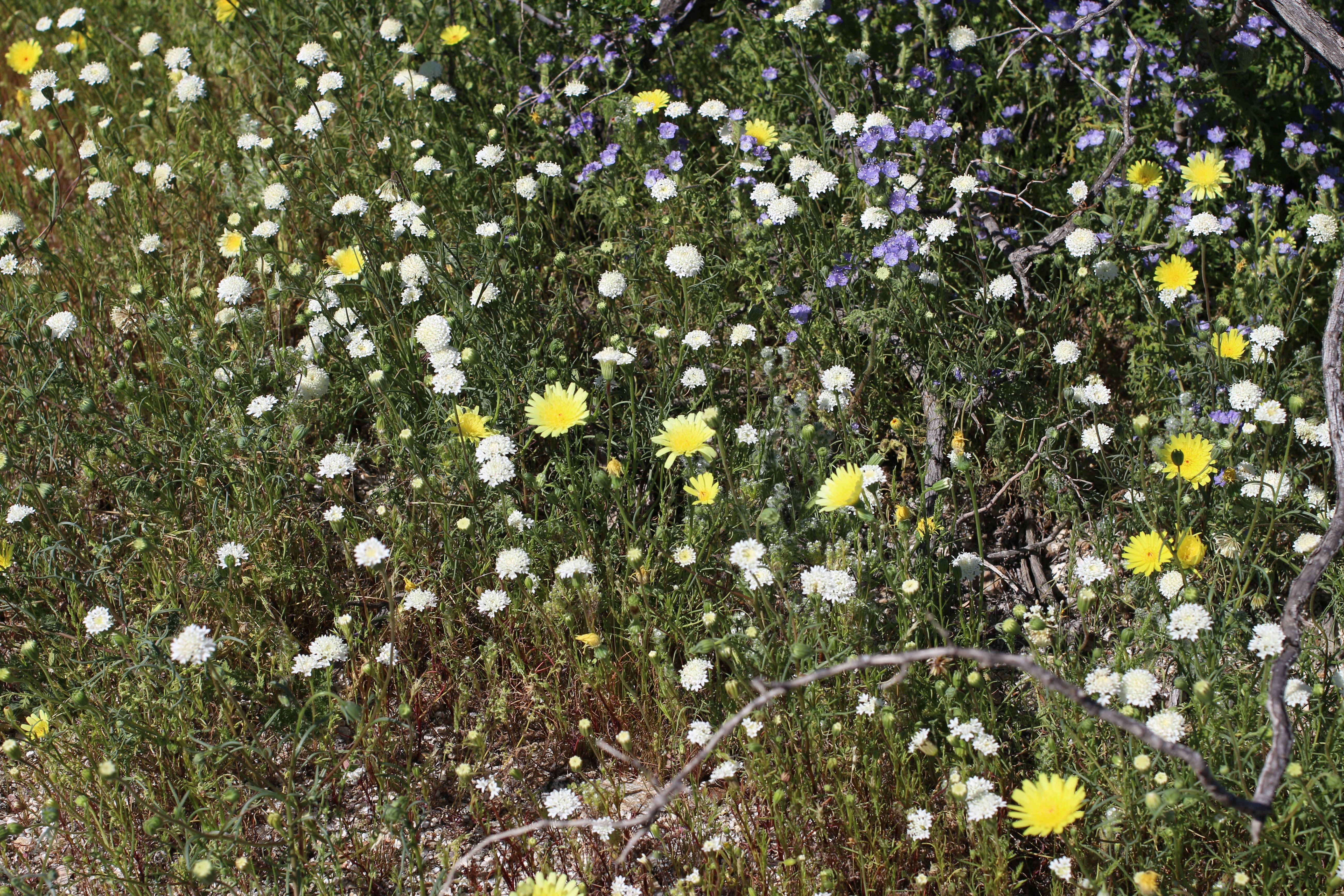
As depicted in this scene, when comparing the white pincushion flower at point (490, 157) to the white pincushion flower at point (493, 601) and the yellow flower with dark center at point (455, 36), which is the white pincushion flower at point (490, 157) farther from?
the white pincushion flower at point (493, 601)

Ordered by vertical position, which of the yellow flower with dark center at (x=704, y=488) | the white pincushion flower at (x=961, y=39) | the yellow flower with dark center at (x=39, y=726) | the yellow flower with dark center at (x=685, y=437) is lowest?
the yellow flower with dark center at (x=39, y=726)

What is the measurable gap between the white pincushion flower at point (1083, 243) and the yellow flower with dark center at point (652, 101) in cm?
149

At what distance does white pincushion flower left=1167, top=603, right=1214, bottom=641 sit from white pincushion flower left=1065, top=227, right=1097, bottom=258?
119 cm

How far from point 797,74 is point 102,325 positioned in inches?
103

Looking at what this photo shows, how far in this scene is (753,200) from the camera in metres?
3.32

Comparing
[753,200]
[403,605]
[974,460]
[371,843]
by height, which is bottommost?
[371,843]

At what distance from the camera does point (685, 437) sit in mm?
2561

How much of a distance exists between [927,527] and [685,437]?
0.61m

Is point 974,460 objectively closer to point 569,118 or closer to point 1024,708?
point 1024,708

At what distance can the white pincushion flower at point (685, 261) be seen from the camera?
314 centimetres

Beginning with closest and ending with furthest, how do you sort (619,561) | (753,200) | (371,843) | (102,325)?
(371,843) → (619,561) → (753,200) → (102,325)

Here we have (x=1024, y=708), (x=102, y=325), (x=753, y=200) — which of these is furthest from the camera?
(x=102, y=325)

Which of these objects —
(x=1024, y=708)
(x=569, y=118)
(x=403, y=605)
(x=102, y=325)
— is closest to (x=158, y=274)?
(x=102, y=325)

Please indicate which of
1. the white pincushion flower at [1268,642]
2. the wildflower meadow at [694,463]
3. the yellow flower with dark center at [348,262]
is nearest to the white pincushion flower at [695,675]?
the wildflower meadow at [694,463]
